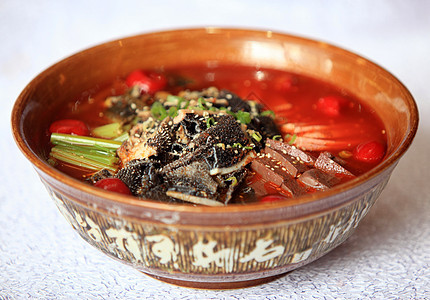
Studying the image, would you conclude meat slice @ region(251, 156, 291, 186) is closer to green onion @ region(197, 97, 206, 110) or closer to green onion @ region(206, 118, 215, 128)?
green onion @ region(206, 118, 215, 128)

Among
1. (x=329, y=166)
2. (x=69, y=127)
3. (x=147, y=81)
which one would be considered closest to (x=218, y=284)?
(x=329, y=166)

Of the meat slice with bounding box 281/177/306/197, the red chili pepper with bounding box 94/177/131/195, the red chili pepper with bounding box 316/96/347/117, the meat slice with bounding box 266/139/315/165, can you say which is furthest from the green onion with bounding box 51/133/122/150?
the red chili pepper with bounding box 316/96/347/117

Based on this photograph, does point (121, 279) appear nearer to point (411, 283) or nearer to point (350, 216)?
point (350, 216)

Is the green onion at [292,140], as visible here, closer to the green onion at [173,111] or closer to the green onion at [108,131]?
the green onion at [173,111]

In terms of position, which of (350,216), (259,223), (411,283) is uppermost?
(259,223)

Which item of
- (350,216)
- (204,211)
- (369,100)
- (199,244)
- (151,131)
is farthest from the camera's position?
(369,100)

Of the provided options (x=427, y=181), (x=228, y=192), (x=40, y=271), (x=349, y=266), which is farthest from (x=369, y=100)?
(x=40, y=271)

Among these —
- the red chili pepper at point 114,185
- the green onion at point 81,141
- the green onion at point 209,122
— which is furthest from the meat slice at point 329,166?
the green onion at point 81,141
